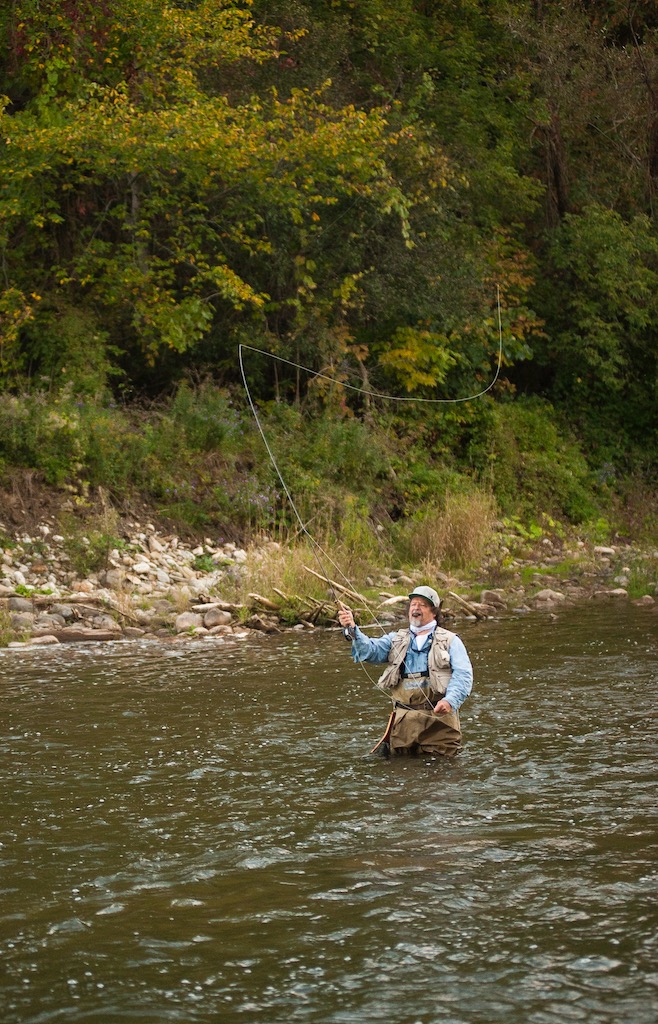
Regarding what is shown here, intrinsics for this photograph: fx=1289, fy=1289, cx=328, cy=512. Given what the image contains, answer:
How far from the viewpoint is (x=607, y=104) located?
2467cm

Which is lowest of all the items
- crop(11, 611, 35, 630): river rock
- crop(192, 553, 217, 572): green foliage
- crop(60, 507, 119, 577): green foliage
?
crop(11, 611, 35, 630): river rock

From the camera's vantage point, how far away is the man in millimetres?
8750

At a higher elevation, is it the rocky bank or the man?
the man

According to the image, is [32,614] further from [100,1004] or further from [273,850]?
[100,1004]

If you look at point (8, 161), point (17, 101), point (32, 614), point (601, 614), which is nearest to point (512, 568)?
point (601, 614)

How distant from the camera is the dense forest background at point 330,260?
1817 centimetres

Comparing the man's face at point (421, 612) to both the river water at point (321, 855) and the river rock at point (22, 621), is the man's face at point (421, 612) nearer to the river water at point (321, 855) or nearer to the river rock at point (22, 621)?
the river water at point (321, 855)

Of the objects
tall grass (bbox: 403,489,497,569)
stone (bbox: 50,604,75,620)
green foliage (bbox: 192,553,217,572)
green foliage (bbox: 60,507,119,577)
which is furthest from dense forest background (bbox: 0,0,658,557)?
stone (bbox: 50,604,75,620)

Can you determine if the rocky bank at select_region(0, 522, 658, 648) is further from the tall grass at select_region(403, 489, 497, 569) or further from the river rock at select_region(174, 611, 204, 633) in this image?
the tall grass at select_region(403, 489, 497, 569)

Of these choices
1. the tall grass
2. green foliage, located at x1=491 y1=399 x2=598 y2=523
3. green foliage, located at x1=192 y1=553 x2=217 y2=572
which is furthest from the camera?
green foliage, located at x1=491 y1=399 x2=598 y2=523

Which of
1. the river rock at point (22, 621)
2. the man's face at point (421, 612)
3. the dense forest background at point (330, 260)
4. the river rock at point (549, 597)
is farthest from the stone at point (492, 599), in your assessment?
the man's face at point (421, 612)

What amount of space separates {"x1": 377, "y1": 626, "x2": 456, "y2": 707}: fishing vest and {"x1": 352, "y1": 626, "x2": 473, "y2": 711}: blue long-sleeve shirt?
0.12ft

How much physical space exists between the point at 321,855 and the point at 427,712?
7.28ft

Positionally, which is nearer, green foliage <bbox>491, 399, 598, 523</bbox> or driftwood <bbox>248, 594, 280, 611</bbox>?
driftwood <bbox>248, 594, 280, 611</bbox>
